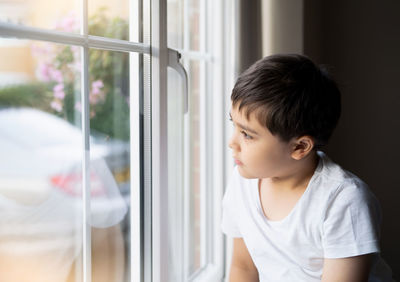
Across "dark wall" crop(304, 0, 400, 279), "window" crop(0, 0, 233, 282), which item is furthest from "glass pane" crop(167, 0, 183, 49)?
"dark wall" crop(304, 0, 400, 279)

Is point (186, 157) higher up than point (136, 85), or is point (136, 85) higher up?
point (136, 85)

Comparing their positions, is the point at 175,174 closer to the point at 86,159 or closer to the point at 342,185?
the point at 86,159

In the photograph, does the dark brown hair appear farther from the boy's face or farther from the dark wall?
the dark wall

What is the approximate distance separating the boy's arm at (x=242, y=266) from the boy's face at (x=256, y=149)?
0.34 metres

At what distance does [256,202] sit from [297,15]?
2.74ft

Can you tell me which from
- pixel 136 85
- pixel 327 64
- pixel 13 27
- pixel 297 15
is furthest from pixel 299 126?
pixel 327 64

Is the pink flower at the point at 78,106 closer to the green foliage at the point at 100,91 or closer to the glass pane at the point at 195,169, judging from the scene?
the green foliage at the point at 100,91

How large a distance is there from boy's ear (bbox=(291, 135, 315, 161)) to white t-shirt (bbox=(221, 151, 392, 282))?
0.29 feet

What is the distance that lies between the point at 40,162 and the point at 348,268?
0.76 meters

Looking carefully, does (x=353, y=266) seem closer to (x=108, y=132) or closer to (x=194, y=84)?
Result: (x=108, y=132)

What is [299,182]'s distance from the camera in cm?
125

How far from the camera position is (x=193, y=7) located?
1773 millimetres

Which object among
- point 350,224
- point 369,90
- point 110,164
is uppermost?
point 369,90

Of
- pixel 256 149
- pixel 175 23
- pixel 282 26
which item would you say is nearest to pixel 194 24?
pixel 175 23
